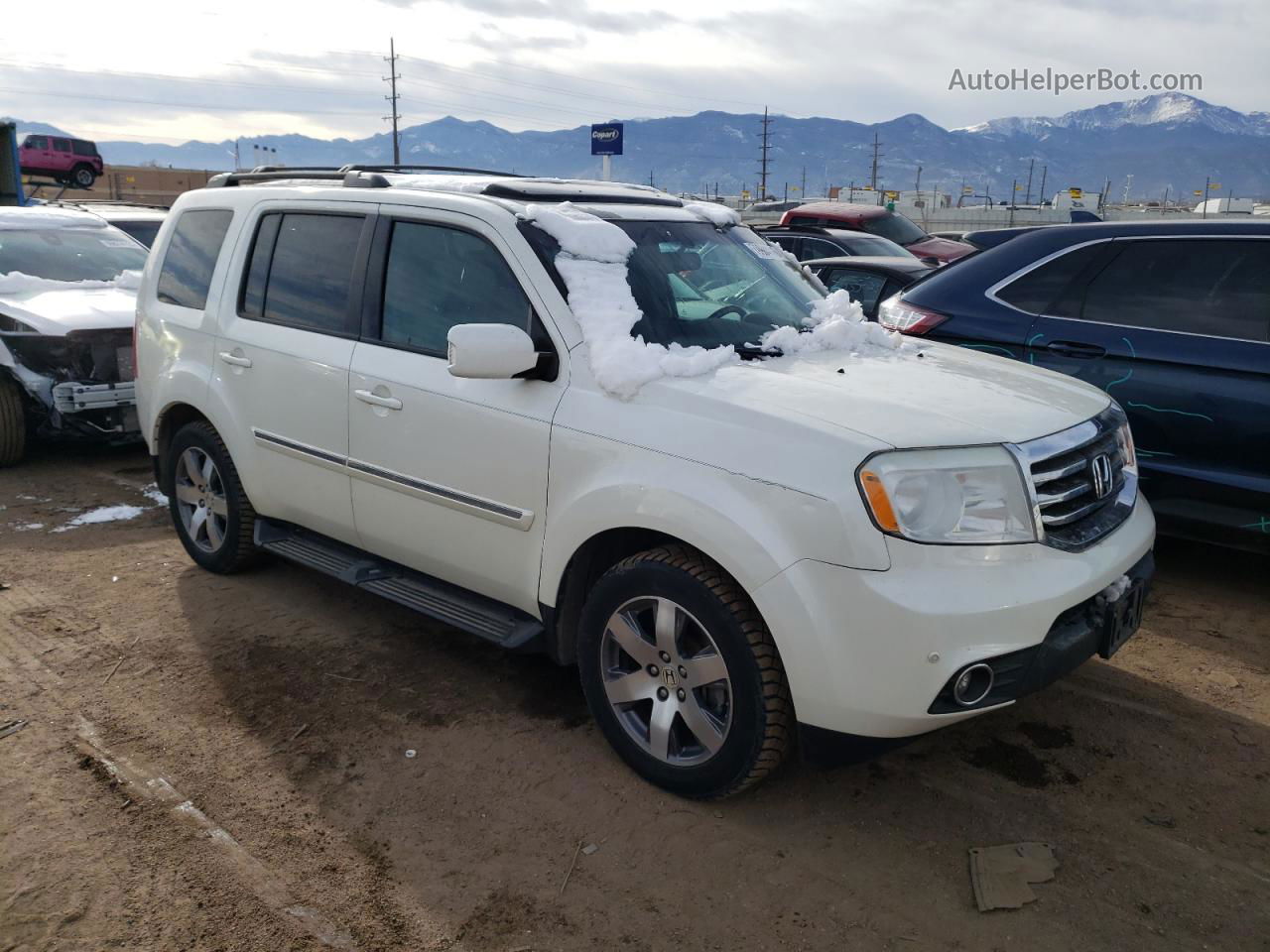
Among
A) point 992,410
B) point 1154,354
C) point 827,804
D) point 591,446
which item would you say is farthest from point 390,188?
point 1154,354

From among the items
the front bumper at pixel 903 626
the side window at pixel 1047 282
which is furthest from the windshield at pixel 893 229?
the front bumper at pixel 903 626

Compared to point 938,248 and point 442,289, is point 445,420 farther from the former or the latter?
point 938,248

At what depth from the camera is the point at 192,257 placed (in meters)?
4.91

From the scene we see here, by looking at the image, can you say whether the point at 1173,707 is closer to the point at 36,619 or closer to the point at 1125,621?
the point at 1125,621

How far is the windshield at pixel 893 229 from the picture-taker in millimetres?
14383

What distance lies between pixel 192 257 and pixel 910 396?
142 inches

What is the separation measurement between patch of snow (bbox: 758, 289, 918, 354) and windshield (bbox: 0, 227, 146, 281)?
6.66m

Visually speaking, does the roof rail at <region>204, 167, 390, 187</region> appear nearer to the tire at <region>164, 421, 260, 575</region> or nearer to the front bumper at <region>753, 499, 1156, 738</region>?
the tire at <region>164, 421, 260, 575</region>

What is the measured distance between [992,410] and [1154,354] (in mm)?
2174

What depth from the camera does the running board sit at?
3.56 meters

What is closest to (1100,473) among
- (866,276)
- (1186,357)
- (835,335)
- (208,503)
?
(835,335)

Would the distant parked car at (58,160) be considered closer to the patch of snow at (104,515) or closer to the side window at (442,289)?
the patch of snow at (104,515)

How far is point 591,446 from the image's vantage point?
316 cm

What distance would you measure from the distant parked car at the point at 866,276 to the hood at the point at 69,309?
207 inches
